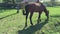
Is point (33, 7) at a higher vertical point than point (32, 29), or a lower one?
higher

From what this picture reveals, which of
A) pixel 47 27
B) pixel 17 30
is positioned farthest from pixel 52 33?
pixel 17 30

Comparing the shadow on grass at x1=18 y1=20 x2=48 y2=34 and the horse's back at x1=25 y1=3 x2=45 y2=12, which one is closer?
the shadow on grass at x1=18 y1=20 x2=48 y2=34

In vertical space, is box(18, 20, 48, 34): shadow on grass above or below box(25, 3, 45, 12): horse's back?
below

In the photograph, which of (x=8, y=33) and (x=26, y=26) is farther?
(x=26, y=26)

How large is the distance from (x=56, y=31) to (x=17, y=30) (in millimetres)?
2374

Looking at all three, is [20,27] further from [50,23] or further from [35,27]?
[50,23]

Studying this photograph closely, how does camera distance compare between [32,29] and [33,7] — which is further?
[33,7]

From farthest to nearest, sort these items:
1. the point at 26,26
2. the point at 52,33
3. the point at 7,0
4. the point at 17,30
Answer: the point at 7,0 < the point at 26,26 < the point at 17,30 < the point at 52,33

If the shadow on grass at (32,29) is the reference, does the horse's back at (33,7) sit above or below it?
above

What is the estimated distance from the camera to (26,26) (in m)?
12.6

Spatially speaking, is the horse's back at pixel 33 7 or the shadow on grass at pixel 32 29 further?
the horse's back at pixel 33 7

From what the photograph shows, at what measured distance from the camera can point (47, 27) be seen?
12.3 meters

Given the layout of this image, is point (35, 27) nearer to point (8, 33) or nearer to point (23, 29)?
point (23, 29)

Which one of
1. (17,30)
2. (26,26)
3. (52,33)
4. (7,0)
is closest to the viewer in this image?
(52,33)
